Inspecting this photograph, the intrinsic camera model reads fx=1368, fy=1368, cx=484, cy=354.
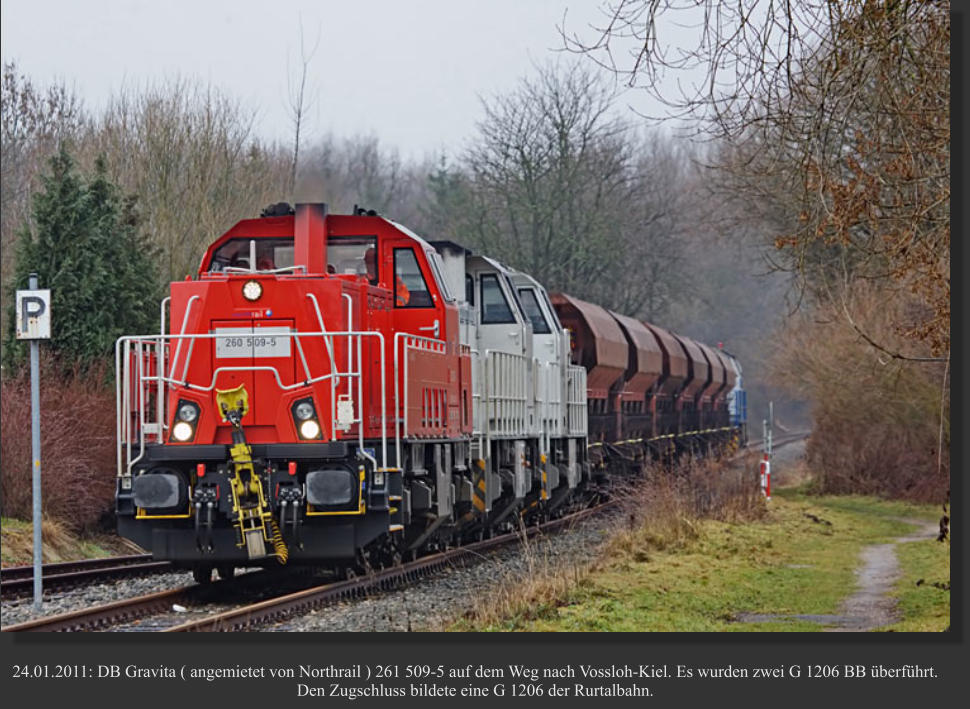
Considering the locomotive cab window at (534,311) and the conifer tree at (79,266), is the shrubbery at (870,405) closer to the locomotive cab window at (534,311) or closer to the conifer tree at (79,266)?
→ the locomotive cab window at (534,311)

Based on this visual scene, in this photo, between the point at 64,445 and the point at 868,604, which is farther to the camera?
the point at 64,445

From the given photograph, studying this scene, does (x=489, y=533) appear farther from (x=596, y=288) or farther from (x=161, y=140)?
(x=596, y=288)

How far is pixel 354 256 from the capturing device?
13.7 m

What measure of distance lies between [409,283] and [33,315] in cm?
434

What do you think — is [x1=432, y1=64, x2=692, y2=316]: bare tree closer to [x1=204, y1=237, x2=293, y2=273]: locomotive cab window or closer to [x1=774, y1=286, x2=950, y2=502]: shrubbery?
[x1=774, y1=286, x2=950, y2=502]: shrubbery

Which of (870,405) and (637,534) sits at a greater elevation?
(870,405)

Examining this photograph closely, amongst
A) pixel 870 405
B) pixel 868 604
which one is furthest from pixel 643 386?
pixel 868 604

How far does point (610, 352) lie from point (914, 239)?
46.8 feet

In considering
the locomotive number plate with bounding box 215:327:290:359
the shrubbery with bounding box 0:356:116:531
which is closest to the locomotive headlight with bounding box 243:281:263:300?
the locomotive number plate with bounding box 215:327:290:359

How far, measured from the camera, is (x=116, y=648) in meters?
8.24

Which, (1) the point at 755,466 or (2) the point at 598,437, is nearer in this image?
(2) the point at 598,437

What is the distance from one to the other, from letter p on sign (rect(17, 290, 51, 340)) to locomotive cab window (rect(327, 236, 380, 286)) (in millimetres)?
3364

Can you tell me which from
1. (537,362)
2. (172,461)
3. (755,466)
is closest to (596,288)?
(755,466)

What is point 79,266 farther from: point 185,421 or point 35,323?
point 35,323
